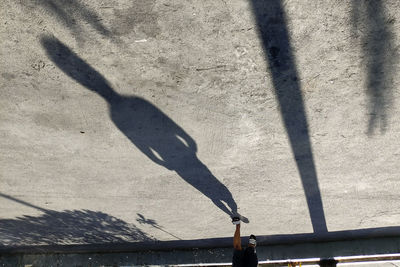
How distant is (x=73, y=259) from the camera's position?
16.5 feet

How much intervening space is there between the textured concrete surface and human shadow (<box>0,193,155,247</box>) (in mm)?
30

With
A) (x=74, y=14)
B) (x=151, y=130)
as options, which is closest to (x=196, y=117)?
(x=151, y=130)

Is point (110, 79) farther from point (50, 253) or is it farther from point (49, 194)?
point (50, 253)

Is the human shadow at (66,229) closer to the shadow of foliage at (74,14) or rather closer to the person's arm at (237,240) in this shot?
the person's arm at (237,240)

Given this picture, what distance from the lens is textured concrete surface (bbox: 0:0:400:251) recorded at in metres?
3.25

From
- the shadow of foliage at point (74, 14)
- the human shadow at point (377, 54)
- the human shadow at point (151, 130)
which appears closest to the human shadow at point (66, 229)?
the human shadow at point (151, 130)

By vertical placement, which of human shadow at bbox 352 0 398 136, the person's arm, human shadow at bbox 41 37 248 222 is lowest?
the person's arm

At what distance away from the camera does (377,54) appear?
3291 mm

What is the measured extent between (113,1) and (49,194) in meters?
3.05

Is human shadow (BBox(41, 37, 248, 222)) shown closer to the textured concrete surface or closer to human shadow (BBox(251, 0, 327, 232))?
the textured concrete surface

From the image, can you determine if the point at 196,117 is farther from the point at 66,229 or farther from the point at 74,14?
the point at 66,229

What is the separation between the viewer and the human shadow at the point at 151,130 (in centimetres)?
348

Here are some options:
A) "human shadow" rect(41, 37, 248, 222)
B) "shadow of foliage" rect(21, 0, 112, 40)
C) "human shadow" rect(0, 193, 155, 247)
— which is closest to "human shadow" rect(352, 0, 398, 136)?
"human shadow" rect(41, 37, 248, 222)

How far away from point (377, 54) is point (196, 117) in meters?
2.35
